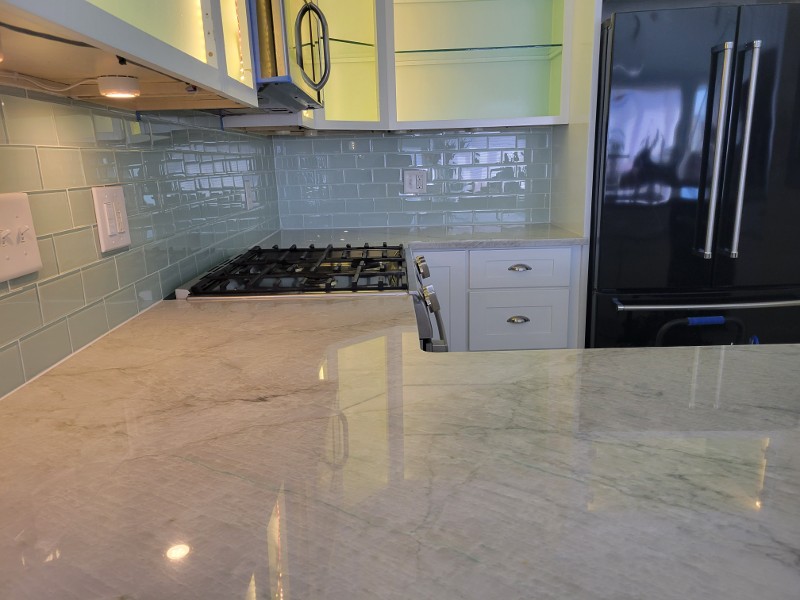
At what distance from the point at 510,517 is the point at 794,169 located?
2.22 metres

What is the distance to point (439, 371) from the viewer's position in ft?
2.86

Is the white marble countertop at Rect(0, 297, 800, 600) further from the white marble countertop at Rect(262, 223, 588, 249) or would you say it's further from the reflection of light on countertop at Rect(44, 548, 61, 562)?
the white marble countertop at Rect(262, 223, 588, 249)

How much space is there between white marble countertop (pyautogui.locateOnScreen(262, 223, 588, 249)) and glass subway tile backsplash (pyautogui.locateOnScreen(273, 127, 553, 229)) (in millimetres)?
110

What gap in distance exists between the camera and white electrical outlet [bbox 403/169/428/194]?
9.37 ft

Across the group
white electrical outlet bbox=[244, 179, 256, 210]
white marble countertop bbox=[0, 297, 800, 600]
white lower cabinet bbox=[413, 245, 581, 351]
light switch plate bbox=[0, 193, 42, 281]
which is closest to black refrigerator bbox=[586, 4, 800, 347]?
white lower cabinet bbox=[413, 245, 581, 351]

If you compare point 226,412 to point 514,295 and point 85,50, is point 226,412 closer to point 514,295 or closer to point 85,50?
point 85,50

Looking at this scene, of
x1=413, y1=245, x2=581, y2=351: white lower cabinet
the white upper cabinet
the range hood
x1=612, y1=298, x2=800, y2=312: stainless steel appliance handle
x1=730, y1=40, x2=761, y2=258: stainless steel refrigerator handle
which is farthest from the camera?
x1=413, y1=245, x2=581, y2=351: white lower cabinet

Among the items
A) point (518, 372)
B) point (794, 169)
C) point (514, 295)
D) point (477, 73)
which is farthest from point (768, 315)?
point (518, 372)

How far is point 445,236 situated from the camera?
8.08ft

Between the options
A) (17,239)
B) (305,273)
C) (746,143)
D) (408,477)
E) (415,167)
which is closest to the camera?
(408,477)

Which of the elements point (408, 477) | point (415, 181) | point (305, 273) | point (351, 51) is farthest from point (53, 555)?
point (415, 181)

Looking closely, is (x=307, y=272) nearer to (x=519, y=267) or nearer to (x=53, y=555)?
(x=519, y=267)

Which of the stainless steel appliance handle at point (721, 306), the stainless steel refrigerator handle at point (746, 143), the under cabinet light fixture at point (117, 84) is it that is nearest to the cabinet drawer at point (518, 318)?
the stainless steel appliance handle at point (721, 306)

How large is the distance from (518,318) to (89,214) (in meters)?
1.74
